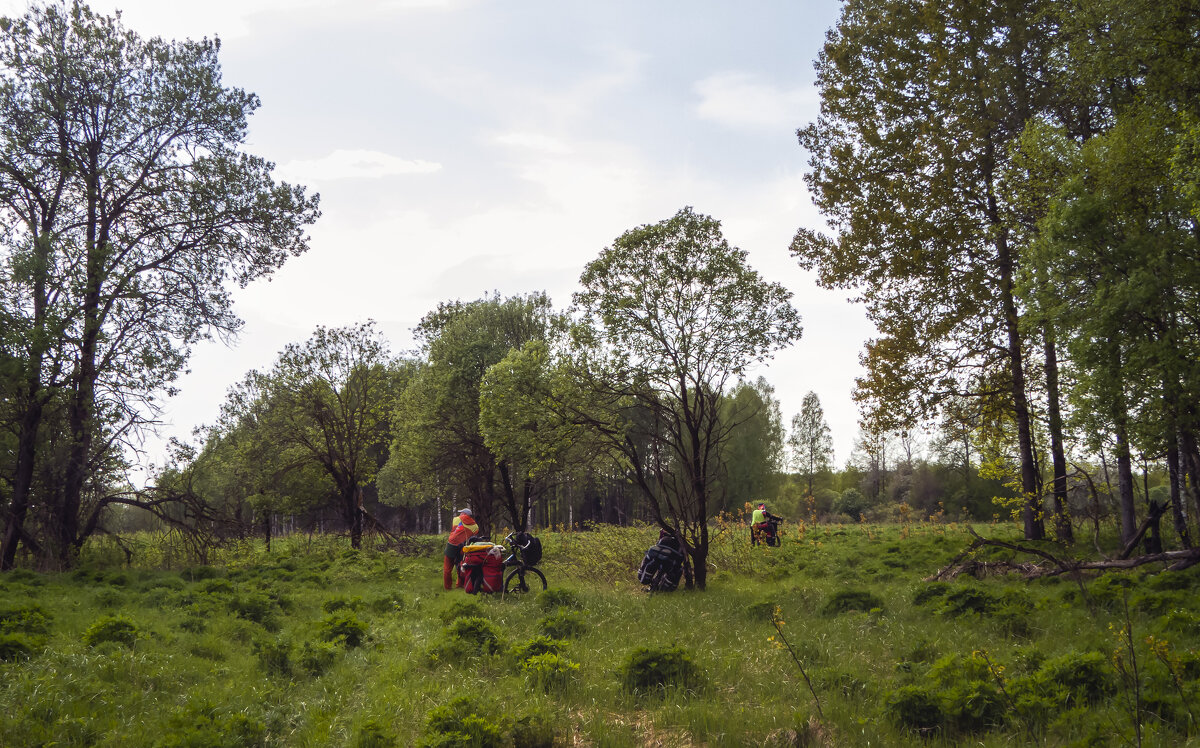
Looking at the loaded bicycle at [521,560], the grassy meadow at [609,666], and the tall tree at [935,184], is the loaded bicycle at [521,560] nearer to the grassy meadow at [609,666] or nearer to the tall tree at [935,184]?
the grassy meadow at [609,666]

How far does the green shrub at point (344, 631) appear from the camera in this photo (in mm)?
10273

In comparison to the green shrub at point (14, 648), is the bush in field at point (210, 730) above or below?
below

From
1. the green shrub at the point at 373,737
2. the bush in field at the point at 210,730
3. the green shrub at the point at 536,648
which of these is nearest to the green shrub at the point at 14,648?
the bush in field at the point at 210,730

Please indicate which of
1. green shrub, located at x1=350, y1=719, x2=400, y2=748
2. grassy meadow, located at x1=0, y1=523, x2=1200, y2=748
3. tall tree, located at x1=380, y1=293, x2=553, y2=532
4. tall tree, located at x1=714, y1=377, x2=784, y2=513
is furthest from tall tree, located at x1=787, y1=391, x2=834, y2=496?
green shrub, located at x1=350, y1=719, x2=400, y2=748

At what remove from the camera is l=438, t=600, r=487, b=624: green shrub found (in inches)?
467

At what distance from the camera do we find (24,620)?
9328 mm

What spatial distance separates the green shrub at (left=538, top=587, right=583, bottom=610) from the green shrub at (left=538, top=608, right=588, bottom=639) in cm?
200

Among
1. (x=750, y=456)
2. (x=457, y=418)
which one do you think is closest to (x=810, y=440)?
(x=750, y=456)

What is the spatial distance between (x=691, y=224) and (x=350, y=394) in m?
18.5

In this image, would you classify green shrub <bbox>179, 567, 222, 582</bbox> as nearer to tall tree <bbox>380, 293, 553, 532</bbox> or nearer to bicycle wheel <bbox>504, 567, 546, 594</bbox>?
bicycle wheel <bbox>504, 567, 546, 594</bbox>

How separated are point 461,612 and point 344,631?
7.11 ft

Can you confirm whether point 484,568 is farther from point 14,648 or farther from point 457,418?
point 457,418

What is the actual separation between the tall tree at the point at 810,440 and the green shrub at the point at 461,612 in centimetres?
5286

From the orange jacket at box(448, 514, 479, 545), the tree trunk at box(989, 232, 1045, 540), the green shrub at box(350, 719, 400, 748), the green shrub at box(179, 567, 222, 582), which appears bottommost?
the green shrub at box(179, 567, 222, 582)
